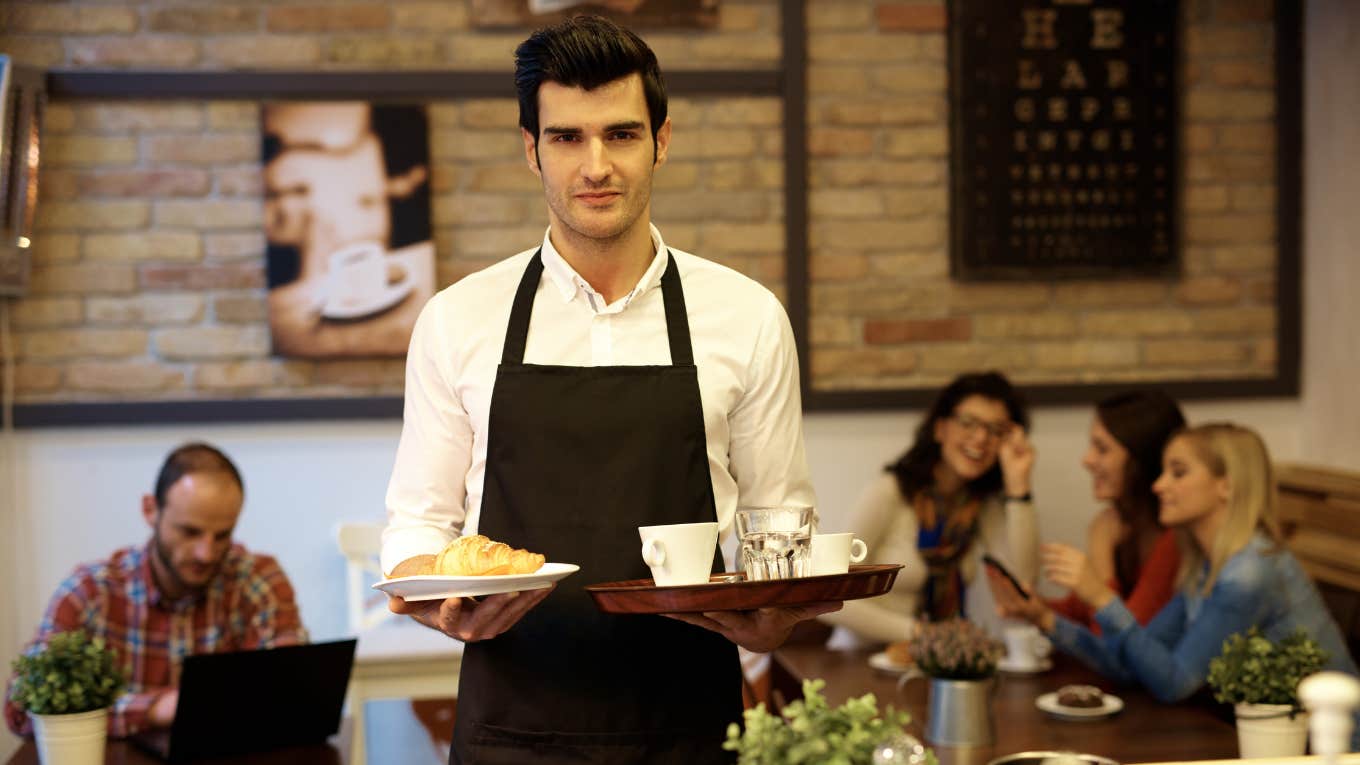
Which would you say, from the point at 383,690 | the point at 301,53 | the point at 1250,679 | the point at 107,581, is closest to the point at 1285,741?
the point at 1250,679

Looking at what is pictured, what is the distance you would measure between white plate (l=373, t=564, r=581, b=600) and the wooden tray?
7cm

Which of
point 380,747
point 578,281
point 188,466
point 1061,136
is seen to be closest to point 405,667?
point 380,747

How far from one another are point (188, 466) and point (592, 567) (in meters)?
1.58

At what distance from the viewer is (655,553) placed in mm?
1720

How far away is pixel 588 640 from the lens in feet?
6.23

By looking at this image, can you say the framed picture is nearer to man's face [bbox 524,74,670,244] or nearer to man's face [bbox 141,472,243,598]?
man's face [bbox 141,472,243,598]

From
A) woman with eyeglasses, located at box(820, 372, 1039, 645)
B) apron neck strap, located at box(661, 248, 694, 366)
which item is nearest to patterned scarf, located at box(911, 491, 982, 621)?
woman with eyeglasses, located at box(820, 372, 1039, 645)

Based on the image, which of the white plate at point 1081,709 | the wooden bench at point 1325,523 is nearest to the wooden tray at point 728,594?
the white plate at point 1081,709

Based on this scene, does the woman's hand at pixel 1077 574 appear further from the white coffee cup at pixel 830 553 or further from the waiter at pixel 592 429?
the white coffee cup at pixel 830 553

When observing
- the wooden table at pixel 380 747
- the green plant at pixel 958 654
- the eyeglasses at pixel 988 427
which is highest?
the eyeglasses at pixel 988 427

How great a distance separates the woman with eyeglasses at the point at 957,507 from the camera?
385 centimetres

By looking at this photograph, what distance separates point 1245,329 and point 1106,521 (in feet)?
3.20

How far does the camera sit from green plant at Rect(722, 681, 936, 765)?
125 cm

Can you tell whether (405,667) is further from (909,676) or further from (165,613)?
(909,676)
